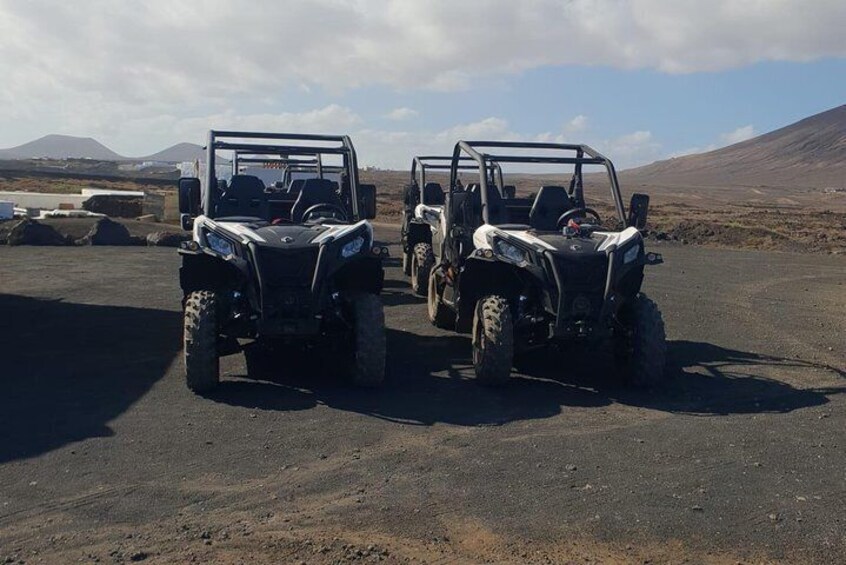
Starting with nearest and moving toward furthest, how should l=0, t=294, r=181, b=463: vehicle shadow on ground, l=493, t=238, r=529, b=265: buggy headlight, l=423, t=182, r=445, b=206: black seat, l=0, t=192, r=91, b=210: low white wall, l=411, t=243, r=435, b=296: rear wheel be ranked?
1. l=0, t=294, r=181, b=463: vehicle shadow on ground
2. l=493, t=238, r=529, b=265: buggy headlight
3. l=411, t=243, r=435, b=296: rear wheel
4. l=423, t=182, r=445, b=206: black seat
5. l=0, t=192, r=91, b=210: low white wall

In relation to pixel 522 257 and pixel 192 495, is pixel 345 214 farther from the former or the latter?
pixel 192 495

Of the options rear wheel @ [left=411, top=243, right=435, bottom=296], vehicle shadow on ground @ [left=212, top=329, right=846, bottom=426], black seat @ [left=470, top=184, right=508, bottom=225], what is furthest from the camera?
rear wheel @ [left=411, top=243, right=435, bottom=296]

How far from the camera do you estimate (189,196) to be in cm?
930

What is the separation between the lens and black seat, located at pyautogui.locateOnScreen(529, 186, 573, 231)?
10.0 meters

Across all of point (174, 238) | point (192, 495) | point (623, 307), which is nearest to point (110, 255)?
point (174, 238)

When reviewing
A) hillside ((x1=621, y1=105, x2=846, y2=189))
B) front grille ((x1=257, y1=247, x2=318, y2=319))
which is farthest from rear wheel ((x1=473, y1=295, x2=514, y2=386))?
hillside ((x1=621, y1=105, x2=846, y2=189))

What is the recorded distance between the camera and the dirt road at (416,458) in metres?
4.99

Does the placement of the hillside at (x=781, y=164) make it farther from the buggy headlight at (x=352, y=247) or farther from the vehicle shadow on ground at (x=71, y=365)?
the buggy headlight at (x=352, y=247)

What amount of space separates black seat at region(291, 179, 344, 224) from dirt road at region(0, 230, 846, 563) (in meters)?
1.56

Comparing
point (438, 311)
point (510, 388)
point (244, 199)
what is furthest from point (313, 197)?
point (510, 388)

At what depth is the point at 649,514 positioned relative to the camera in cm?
540

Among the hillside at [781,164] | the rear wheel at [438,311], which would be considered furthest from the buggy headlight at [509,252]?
the hillside at [781,164]

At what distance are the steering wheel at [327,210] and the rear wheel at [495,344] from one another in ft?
6.76

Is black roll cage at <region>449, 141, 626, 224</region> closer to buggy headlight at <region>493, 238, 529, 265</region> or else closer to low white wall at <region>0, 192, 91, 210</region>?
buggy headlight at <region>493, 238, 529, 265</region>
